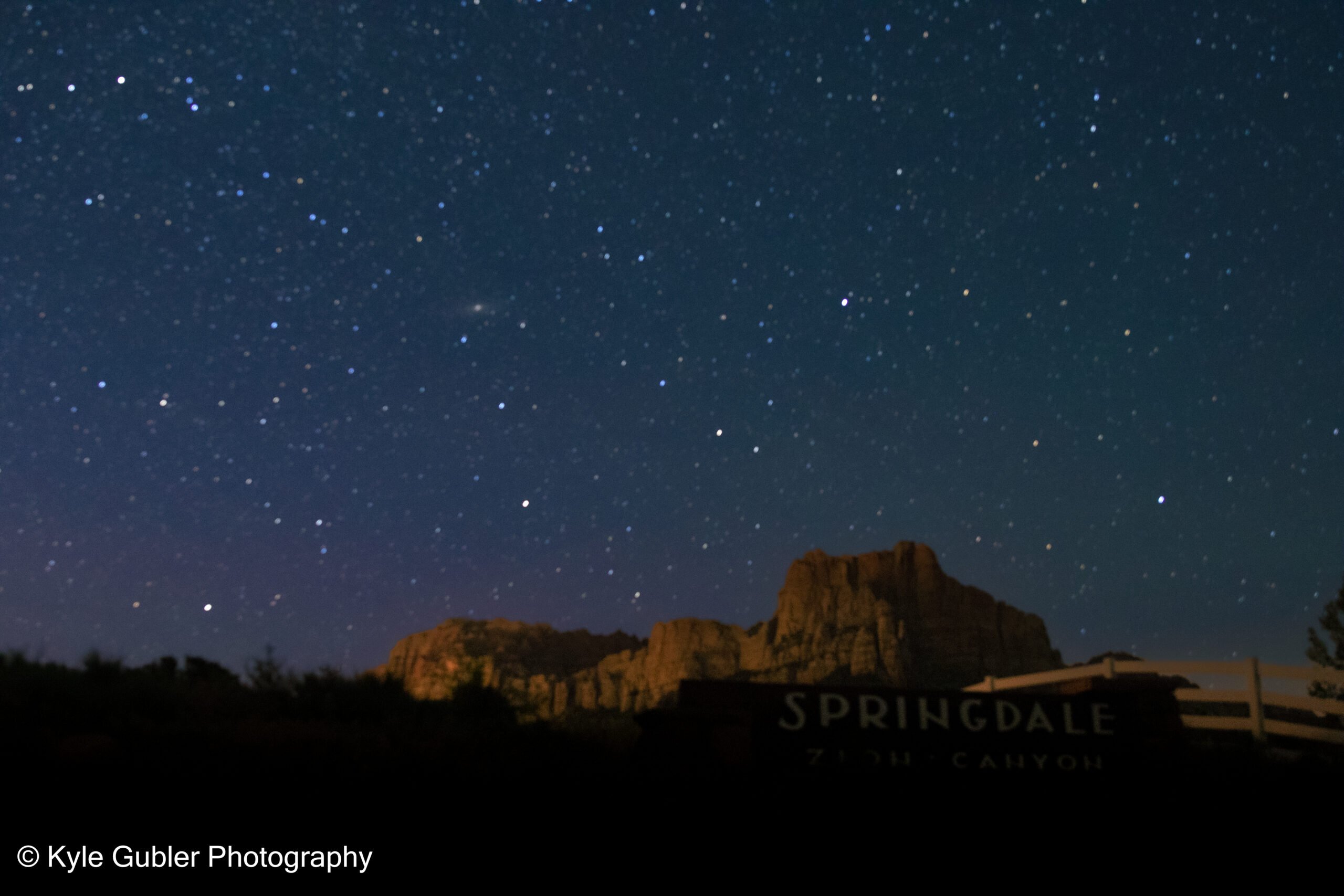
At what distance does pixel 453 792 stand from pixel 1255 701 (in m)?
12.5

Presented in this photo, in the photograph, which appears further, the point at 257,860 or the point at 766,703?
the point at 766,703

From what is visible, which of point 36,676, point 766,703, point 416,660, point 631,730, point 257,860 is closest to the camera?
point 257,860

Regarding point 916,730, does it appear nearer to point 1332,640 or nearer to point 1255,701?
point 1255,701

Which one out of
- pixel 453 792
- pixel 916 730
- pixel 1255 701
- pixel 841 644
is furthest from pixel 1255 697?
pixel 841 644

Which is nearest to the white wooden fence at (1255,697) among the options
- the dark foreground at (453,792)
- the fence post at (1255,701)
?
the fence post at (1255,701)

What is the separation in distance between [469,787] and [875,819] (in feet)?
12.1

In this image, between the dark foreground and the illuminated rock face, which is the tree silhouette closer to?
the dark foreground

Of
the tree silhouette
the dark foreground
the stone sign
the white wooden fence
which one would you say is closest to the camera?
the dark foreground

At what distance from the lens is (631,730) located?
13.0 m

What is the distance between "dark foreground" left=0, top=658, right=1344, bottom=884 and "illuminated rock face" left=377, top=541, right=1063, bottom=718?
4129 inches

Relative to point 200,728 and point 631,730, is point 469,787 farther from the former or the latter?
point 631,730

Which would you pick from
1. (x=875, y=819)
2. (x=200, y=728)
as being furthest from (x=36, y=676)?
(x=875, y=819)

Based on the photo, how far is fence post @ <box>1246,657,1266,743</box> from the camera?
43.0 ft

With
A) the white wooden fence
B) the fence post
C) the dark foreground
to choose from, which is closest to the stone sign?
the dark foreground
